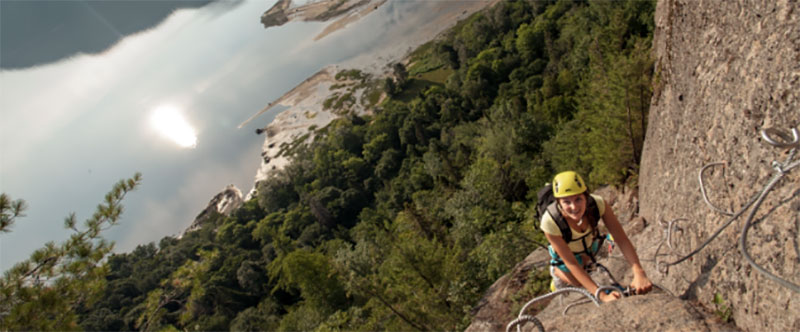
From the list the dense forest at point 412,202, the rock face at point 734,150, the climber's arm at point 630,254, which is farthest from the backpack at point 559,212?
the dense forest at point 412,202

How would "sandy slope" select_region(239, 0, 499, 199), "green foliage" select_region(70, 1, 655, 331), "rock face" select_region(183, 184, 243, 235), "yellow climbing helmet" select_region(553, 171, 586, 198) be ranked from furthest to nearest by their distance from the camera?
"sandy slope" select_region(239, 0, 499, 199)
"rock face" select_region(183, 184, 243, 235)
"green foliage" select_region(70, 1, 655, 331)
"yellow climbing helmet" select_region(553, 171, 586, 198)

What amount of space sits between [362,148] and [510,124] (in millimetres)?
39307

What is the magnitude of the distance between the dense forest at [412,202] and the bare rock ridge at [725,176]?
4989mm


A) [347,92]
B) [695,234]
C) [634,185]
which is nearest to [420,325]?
[634,185]

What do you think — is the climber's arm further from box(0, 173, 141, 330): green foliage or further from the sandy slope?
the sandy slope

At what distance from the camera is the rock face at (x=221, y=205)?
69.5 metres

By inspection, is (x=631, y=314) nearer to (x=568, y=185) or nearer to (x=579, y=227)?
(x=579, y=227)

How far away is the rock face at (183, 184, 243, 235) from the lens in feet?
228

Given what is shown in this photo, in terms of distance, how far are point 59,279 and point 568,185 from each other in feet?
27.1

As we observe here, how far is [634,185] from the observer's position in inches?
460

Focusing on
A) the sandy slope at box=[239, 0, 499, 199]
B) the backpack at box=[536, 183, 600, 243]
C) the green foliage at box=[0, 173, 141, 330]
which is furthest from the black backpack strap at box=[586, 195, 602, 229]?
the sandy slope at box=[239, 0, 499, 199]

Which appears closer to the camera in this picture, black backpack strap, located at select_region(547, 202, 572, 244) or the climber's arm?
the climber's arm

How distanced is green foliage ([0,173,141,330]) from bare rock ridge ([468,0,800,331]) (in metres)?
7.46

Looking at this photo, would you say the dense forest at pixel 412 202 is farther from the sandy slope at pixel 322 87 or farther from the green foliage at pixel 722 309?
the green foliage at pixel 722 309
